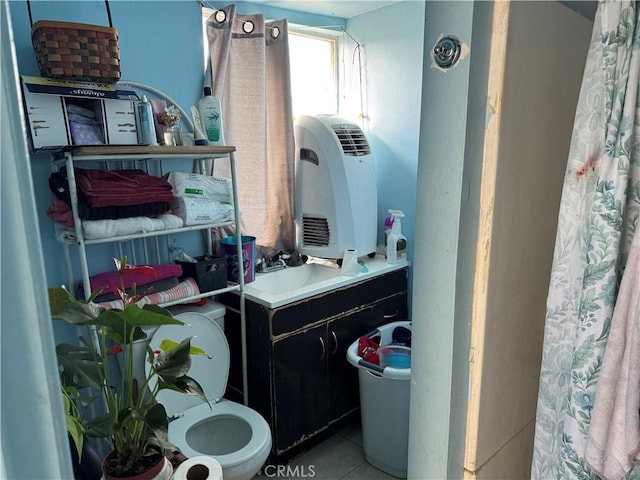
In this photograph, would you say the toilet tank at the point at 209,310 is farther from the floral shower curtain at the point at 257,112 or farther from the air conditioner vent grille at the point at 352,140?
the air conditioner vent grille at the point at 352,140

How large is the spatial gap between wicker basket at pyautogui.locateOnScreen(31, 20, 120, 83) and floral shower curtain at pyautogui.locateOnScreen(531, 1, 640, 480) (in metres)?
1.41

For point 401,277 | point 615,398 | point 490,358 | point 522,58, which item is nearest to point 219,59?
point 401,277

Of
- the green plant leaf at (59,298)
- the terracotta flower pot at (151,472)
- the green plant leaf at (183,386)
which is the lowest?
the terracotta flower pot at (151,472)

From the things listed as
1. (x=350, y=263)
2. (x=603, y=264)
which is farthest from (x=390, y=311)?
(x=603, y=264)

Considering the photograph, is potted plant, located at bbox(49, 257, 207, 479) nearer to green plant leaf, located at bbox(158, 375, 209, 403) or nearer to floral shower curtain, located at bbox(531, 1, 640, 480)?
green plant leaf, located at bbox(158, 375, 209, 403)

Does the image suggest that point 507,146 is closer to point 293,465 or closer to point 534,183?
point 534,183

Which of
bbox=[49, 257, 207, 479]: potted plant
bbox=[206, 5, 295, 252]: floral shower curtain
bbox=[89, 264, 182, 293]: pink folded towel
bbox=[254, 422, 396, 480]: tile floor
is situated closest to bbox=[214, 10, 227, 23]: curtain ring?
bbox=[206, 5, 295, 252]: floral shower curtain

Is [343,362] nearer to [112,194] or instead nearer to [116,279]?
[116,279]

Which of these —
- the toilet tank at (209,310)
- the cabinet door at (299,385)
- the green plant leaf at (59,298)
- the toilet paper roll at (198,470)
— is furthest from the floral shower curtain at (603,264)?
the toilet tank at (209,310)

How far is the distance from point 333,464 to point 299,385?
1.39ft

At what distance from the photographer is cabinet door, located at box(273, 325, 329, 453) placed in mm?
1873

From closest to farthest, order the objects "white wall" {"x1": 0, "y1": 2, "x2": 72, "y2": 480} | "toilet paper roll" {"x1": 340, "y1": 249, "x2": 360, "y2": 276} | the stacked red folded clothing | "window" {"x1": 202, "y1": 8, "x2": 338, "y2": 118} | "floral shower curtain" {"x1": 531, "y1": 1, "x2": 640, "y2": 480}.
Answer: "white wall" {"x1": 0, "y1": 2, "x2": 72, "y2": 480} → "floral shower curtain" {"x1": 531, "y1": 1, "x2": 640, "y2": 480} → the stacked red folded clothing → "toilet paper roll" {"x1": 340, "y1": 249, "x2": 360, "y2": 276} → "window" {"x1": 202, "y1": 8, "x2": 338, "y2": 118}

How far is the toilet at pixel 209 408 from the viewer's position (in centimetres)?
165

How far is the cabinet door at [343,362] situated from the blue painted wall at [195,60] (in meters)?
0.64
